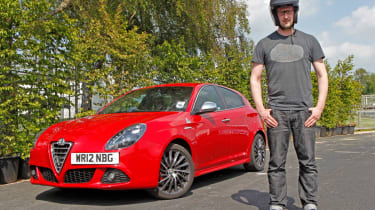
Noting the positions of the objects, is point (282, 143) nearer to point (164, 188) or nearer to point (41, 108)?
point (164, 188)

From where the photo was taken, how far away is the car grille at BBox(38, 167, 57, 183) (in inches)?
198

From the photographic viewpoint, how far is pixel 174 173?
5.20 m

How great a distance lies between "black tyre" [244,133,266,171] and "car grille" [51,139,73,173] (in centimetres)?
343

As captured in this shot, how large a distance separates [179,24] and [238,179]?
1104cm

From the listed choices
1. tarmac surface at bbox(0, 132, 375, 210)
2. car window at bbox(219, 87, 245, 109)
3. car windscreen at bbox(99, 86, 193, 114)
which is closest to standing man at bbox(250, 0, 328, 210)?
tarmac surface at bbox(0, 132, 375, 210)

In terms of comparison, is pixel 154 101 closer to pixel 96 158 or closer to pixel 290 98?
pixel 96 158

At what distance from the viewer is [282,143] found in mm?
4074

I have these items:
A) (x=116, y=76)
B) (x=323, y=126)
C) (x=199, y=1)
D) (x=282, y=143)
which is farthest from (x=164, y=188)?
(x=323, y=126)

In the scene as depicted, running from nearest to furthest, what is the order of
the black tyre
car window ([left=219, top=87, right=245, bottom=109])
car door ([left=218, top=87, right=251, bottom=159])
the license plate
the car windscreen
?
the license plate < the car windscreen < car door ([left=218, top=87, right=251, bottom=159]) < car window ([left=219, top=87, right=245, bottom=109]) < the black tyre

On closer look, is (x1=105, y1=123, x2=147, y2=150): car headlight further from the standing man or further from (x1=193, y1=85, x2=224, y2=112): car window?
the standing man

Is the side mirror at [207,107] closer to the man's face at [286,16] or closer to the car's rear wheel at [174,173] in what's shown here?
the car's rear wheel at [174,173]

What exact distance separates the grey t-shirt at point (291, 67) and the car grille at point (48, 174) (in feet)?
8.97

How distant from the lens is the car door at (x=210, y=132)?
573 centimetres

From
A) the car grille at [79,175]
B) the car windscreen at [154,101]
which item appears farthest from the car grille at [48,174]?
the car windscreen at [154,101]
